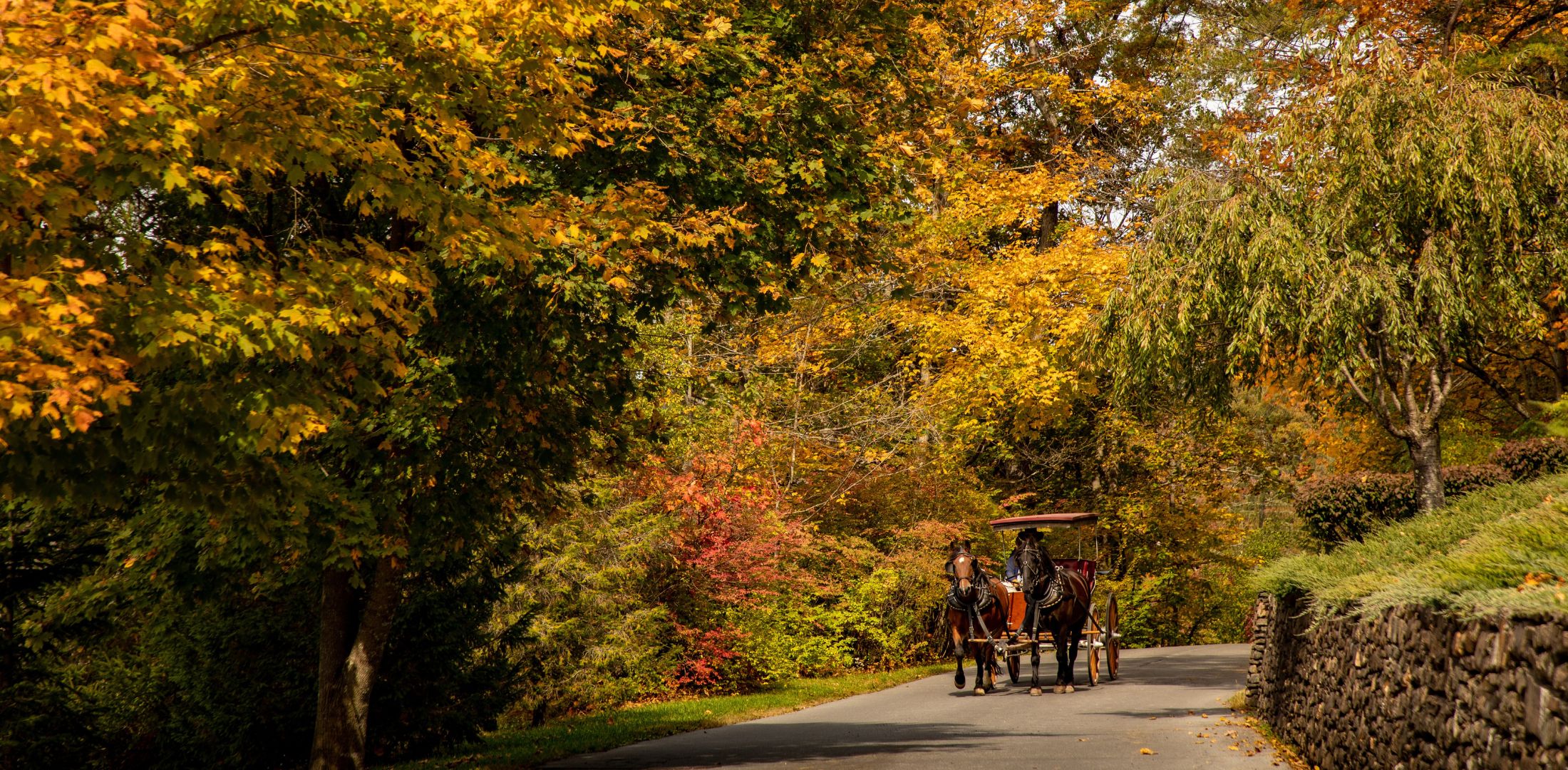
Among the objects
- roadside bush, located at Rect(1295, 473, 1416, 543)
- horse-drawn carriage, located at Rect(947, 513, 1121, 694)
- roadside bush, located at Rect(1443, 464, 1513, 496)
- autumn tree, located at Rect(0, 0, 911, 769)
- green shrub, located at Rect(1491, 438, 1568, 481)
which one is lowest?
horse-drawn carriage, located at Rect(947, 513, 1121, 694)

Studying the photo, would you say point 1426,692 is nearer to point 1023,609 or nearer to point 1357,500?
point 1023,609

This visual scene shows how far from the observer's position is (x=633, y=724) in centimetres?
1565

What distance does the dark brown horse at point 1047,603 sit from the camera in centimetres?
1858

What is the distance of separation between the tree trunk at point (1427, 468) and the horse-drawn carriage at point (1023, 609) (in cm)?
519

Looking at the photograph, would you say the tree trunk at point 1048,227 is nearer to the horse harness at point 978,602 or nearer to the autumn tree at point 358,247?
the horse harness at point 978,602

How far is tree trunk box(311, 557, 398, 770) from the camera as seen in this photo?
11.5 m

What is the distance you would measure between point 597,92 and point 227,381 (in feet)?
15.3

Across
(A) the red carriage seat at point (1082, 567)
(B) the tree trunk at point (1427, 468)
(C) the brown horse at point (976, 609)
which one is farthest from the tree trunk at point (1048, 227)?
(B) the tree trunk at point (1427, 468)

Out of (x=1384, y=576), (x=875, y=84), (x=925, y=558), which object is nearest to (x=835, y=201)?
(x=875, y=84)

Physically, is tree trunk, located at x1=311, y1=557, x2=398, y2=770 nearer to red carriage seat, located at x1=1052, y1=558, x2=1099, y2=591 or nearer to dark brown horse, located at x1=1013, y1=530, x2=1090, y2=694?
dark brown horse, located at x1=1013, y1=530, x2=1090, y2=694

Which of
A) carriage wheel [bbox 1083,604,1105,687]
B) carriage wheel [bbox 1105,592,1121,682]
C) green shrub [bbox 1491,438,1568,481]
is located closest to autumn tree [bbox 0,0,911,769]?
carriage wheel [bbox 1083,604,1105,687]

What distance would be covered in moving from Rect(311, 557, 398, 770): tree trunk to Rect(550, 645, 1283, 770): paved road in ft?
6.46

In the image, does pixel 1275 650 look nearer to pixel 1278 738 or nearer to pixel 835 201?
pixel 1278 738

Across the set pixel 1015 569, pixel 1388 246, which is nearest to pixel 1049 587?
pixel 1015 569
